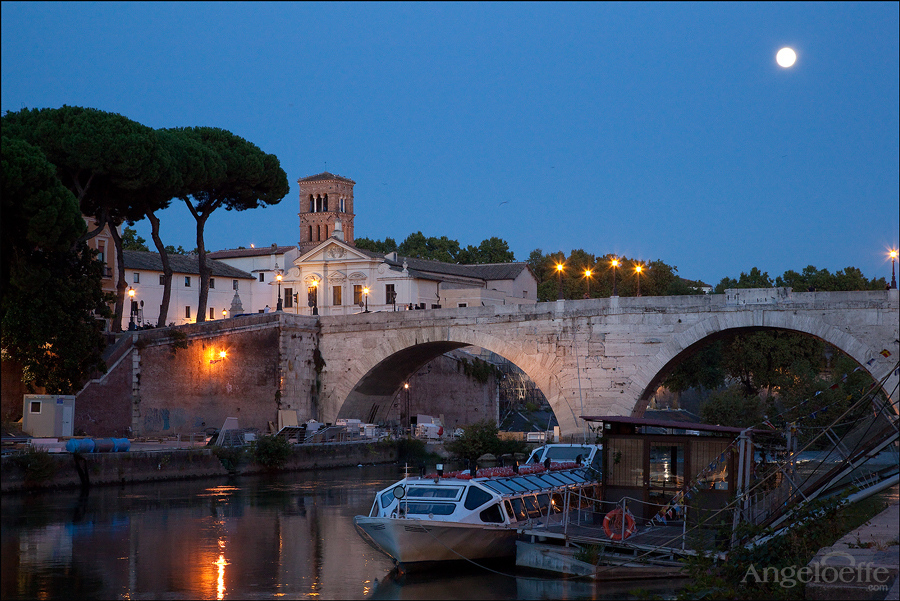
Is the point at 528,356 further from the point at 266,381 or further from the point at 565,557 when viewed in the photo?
the point at 565,557

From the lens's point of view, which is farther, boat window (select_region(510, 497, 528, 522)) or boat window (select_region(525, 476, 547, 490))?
boat window (select_region(525, 476, 547, 490))

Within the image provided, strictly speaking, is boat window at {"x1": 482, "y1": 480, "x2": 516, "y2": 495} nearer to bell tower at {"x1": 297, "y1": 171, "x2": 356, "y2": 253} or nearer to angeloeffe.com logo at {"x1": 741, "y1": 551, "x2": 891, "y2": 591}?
angeloeffe.com logo at {"x1": 741, "y1": 551, "x2": 891, "y2": 591}

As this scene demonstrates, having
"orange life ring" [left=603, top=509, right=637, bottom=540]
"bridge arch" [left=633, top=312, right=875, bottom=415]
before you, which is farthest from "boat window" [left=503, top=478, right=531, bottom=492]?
"bridge arch" [left=633, top=312, right=875, bottom=415]

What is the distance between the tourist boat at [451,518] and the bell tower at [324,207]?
178 ft

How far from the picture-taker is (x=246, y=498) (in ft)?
83.4

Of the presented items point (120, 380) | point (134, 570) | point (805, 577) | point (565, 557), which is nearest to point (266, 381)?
point (120, 380)

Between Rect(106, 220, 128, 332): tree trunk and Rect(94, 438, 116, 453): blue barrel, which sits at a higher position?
Rect(106, 220, 128, 332): tree trunk

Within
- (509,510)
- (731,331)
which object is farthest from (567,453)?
(731,331)

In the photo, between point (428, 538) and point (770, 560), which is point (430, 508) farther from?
point (770, 560)

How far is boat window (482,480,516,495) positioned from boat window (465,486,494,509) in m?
0.22

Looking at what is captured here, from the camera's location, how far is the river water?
48.6 feet

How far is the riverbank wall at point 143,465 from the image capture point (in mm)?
23656

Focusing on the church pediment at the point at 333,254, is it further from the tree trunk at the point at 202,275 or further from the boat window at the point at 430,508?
the boat window at the point at 430,508

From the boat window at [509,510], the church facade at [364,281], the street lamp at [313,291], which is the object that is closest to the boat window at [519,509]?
the boat window at [509,510]
